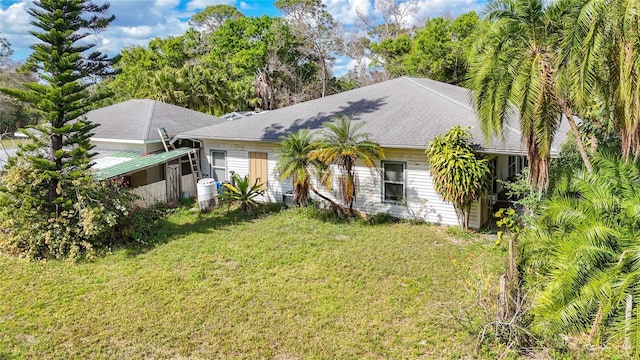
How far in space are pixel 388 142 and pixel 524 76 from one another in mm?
4632

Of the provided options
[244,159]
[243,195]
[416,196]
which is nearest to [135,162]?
[244,159]

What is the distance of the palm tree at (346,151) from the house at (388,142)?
61 cm

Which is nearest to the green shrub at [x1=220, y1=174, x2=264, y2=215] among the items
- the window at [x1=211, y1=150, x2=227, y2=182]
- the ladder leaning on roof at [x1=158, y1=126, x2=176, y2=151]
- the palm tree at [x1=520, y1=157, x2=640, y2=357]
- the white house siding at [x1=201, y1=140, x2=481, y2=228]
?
the white house siding at [x1=201, y1=140, x2=481, y2=228]

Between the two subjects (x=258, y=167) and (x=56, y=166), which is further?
(x=258, y=167)

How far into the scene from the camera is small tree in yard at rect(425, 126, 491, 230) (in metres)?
10.4

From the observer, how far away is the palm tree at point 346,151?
445 inches

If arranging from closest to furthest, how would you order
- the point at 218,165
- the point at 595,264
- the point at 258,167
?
1. the point at 595,264
2. the point at 258,167
3. the point at 218,165

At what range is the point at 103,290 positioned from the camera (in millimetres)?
8172

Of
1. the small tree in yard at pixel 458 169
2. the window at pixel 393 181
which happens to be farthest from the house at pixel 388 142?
the small tree in yard at pixel 458 169

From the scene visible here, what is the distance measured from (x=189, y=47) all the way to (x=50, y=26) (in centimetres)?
3134

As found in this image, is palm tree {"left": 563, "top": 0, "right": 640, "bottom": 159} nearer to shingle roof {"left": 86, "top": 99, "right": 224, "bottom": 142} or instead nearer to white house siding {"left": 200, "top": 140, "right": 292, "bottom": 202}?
white house siding {"left": 200, "top": 140, "right": 292, "bottom": 202}

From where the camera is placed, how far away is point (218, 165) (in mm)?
15594

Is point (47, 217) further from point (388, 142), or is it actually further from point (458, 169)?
point (458, 169)

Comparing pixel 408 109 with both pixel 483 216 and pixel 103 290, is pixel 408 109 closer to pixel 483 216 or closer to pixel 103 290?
pixel 483 216
